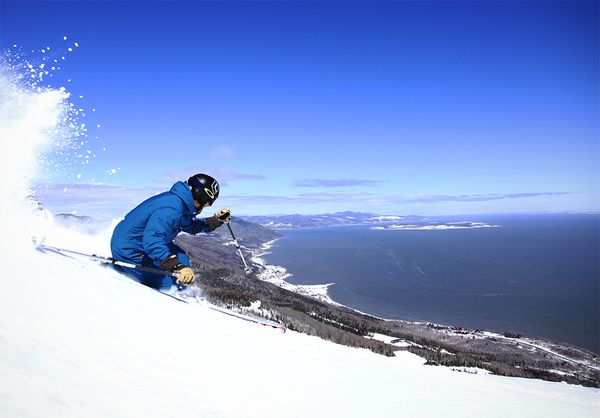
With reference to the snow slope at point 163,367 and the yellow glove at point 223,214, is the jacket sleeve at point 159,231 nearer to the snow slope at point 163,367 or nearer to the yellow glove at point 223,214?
the snow slope at point 163,367

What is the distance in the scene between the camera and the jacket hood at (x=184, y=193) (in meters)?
7.14

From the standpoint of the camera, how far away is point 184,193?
23.5 ft

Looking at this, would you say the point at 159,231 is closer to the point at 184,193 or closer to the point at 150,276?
the point at 184,193

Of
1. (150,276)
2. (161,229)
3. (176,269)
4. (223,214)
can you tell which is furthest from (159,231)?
(223,214)

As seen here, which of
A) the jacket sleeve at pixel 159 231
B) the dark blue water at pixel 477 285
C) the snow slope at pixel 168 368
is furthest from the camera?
the dark blue water at pixel 477 285

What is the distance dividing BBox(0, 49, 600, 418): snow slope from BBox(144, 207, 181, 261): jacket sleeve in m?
0.70

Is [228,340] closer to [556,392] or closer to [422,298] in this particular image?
[556,392]

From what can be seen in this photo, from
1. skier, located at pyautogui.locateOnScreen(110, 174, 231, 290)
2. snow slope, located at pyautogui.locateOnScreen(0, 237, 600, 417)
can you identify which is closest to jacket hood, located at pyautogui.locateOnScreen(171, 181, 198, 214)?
skier, located at pyautogui.locateOnScreen(110, 174, 231, 290)

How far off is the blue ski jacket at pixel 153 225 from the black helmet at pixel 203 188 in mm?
205

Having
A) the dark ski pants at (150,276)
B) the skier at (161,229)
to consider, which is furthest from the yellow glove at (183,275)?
the dark ski pants at (150,276)

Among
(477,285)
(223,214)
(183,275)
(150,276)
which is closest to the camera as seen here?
(183,275)

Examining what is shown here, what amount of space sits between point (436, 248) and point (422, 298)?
111 metres

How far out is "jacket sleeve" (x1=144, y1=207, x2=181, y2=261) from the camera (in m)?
6.48

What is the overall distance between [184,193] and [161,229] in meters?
0.91
